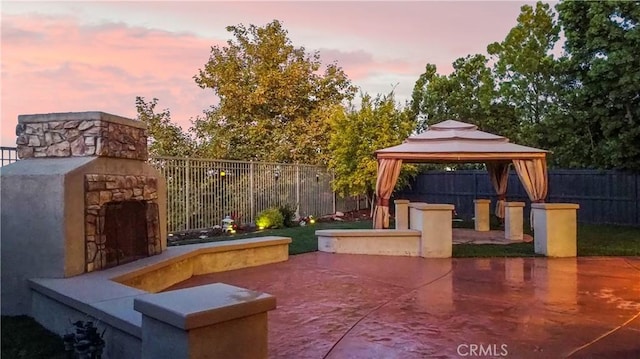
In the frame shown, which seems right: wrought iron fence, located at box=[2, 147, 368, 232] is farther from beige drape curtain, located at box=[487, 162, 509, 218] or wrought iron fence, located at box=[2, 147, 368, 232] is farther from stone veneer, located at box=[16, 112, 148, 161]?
beige drape curtain, located at box=[487, 162, 509, 218]

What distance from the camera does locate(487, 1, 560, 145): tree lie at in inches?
781

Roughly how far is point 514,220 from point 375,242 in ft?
12.1

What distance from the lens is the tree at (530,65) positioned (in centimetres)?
1983

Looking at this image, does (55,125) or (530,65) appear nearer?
(55,125)

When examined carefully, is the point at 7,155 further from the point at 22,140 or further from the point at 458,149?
the point at 458,149

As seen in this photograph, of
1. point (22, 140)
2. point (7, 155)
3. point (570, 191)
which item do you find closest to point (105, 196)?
point (22, 140)

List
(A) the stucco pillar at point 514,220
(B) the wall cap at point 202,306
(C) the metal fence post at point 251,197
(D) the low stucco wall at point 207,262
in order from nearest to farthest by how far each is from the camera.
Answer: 1. (B) the wall cap at point 202,306
2. (D) the low stucco wall at point 207,262
3. (A) the stucco pillar at point 514,220
4. (C) the metal fence post at point 251,197

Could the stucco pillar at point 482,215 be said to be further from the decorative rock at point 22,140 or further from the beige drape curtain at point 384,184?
the decorative rock at point 22,140

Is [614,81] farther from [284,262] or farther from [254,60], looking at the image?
[254,60]

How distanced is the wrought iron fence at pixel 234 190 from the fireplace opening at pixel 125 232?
4.47 m

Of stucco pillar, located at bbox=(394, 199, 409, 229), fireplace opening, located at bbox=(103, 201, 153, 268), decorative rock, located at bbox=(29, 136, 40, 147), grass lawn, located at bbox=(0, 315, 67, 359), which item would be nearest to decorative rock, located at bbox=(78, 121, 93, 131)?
decorative rock, located at bbox=(29, 136, 40, 147)

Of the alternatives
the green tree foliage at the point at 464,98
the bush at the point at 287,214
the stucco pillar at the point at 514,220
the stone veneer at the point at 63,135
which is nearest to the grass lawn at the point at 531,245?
the stucco pillar at the point at 514,220

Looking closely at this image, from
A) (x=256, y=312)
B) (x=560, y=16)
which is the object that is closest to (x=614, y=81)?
(x=560, y=16)

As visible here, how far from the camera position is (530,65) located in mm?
19750
